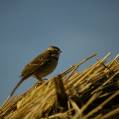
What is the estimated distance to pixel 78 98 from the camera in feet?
13.9

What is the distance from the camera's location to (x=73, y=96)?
4.25 metres

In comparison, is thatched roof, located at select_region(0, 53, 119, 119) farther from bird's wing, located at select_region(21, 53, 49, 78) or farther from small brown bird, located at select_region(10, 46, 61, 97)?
small brown bird, located at select_region(10, 46, 61, 97)

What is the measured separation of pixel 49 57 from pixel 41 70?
286 millimetres

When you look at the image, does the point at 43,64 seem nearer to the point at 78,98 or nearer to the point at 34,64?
the point at 34,64

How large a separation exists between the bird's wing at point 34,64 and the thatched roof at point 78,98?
2.32 metres

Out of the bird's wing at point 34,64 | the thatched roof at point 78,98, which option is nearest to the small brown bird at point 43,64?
the bird's wing at point 34,64

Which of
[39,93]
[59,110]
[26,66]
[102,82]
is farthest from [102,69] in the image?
[26,66]

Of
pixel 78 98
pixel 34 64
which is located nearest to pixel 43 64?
pixel 34 64

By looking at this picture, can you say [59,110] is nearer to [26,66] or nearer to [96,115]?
[96,115]

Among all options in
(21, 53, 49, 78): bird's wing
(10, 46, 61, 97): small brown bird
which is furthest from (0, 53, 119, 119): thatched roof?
(10, 46, 61, 97): small brown bird

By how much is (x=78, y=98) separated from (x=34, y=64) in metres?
3.88

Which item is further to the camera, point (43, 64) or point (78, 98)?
point (43, 64)

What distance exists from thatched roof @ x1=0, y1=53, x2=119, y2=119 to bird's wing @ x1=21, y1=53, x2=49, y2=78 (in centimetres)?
232

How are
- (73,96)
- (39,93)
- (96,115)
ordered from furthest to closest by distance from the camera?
(39,93) < (73,96) < (96,115)
